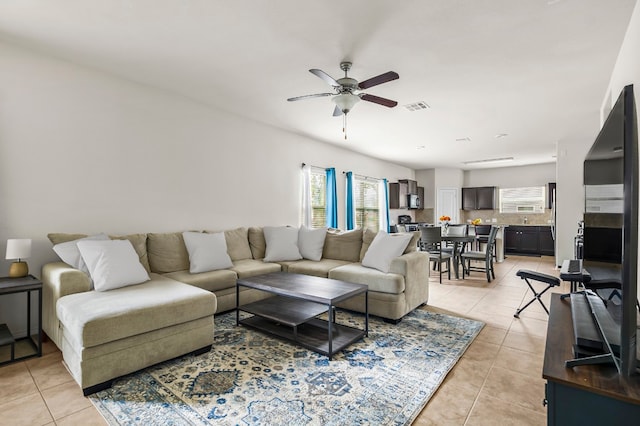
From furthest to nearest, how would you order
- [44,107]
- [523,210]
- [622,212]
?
[523,210] < [44,107] < [622,212]

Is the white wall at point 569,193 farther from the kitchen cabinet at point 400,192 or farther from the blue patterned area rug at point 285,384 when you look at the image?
the blue patterned area rug at point 285,384

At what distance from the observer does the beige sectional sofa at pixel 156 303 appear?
2.12 metres

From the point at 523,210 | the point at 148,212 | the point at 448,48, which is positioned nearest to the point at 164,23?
the point at 148,212

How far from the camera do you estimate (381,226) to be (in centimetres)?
851

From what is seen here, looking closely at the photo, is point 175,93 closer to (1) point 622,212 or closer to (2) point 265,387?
(2) point 265,387

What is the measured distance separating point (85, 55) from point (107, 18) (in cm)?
88

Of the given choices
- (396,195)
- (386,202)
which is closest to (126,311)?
(386,202)

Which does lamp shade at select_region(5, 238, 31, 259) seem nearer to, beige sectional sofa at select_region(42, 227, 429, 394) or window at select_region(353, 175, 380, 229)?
beige sectional sofa at select_region(42, 227, 429, 394)

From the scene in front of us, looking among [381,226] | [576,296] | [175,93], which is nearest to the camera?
[576,296]

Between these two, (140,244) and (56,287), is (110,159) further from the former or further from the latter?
(56,287)

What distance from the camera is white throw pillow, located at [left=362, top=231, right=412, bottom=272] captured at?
369cm

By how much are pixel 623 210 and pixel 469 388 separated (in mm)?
1632

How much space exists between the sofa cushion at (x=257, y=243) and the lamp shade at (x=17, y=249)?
100 inches

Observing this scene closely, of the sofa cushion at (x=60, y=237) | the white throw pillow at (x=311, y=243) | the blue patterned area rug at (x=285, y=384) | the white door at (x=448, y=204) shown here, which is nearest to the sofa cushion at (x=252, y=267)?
the white throw pillow at (x=311, y=243)
